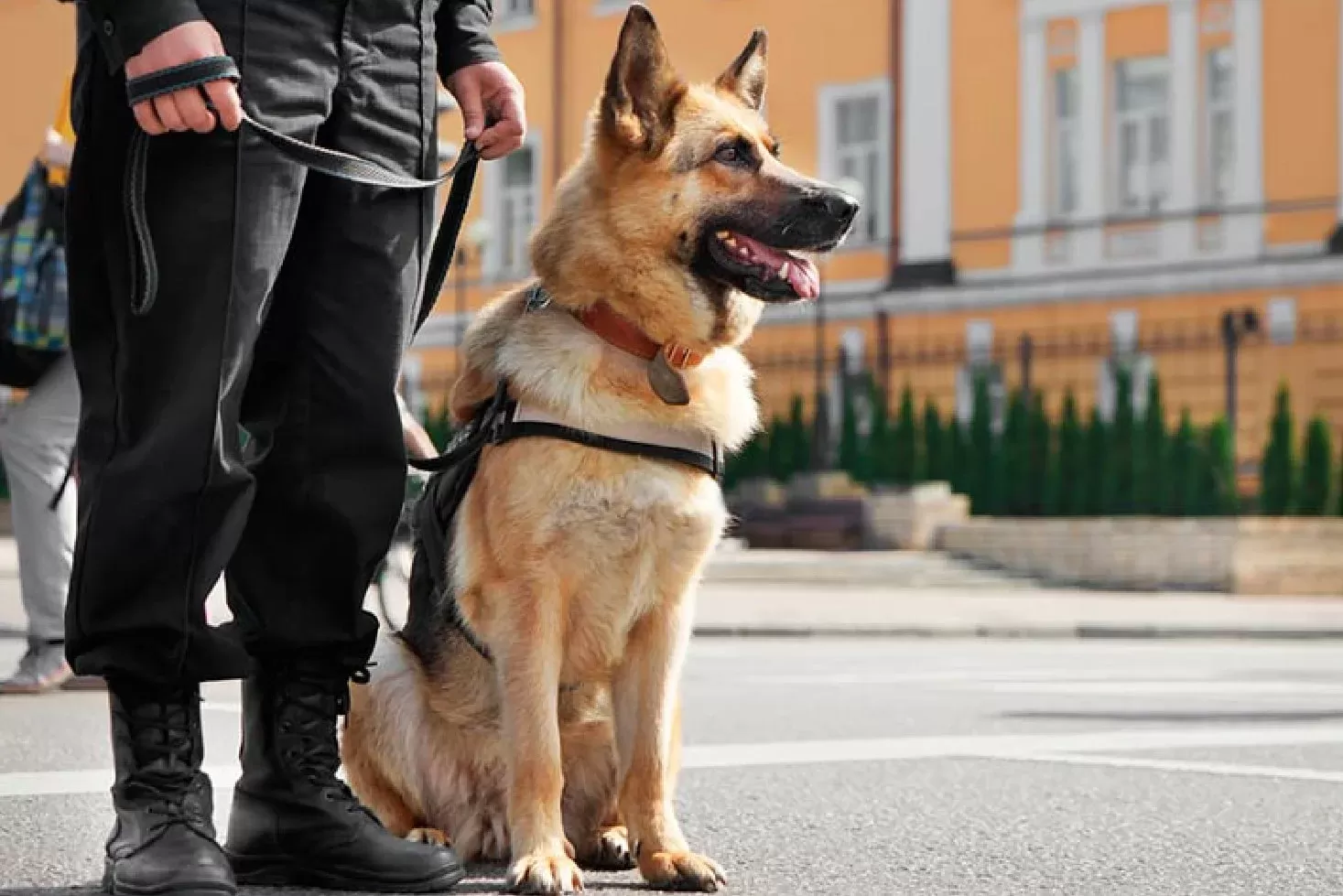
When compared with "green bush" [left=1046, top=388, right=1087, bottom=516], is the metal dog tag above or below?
above

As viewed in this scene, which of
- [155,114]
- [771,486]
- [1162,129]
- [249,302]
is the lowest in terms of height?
[771,486]

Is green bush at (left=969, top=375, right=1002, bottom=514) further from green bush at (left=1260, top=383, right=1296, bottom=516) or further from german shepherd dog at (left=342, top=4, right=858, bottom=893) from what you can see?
german shepherd dog at (left=342, top=4, right=858, bottom=893)

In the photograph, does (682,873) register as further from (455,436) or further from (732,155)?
(732,155)

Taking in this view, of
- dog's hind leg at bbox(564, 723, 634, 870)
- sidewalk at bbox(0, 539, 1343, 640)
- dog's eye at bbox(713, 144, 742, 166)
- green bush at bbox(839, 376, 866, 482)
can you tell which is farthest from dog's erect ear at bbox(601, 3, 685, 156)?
green bush at bbox(839, 376, 866, 482)

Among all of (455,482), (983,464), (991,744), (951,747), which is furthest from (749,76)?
(983,464)

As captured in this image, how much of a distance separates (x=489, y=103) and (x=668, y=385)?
2.09 ft

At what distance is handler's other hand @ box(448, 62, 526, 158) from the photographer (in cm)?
446

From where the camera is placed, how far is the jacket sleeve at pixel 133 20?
3.86 metres

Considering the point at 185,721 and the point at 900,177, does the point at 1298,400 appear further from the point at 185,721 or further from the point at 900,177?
the point at 185,721

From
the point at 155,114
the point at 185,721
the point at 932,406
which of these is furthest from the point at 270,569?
the point at 932,406

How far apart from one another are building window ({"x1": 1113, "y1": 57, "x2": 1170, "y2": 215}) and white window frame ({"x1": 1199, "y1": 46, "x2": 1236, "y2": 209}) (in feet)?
1.62

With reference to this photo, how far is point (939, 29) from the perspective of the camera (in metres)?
31.5

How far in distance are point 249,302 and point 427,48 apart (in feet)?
2.00

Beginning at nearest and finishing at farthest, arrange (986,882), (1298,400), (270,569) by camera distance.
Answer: (270,569), (986,882), (1298,400)
